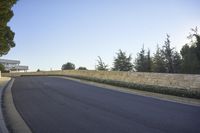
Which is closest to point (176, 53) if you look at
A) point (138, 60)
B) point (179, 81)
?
point (138, 60)

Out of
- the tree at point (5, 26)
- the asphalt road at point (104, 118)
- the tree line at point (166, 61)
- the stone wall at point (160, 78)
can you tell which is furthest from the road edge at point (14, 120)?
the tree line at point (166, 61)

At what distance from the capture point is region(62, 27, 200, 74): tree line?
61250mm

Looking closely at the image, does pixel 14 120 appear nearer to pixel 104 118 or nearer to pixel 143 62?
pixel 104 118

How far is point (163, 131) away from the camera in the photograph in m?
9.52

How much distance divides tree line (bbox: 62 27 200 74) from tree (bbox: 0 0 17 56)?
33010 millimetres

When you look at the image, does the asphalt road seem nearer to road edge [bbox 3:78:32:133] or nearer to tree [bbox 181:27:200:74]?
road edge [bbox 3:78:32:133]

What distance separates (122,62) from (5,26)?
4443 centimetres

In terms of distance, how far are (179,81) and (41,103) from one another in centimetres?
1088

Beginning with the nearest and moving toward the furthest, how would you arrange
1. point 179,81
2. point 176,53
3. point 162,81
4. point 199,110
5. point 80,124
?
point 80,124
point 199,110
point 179,81
point 162,81
point 176,53

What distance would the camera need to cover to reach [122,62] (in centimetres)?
7681

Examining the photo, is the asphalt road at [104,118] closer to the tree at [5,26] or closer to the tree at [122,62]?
the tree at [5,26]

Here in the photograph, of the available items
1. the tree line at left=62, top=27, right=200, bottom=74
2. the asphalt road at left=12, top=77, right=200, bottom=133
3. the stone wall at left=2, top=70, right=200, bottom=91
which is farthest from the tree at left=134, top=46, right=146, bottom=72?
the asphalt road at left=12, top=77, right=200, bottom=133

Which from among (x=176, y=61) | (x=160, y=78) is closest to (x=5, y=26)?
(x=160, y=78)

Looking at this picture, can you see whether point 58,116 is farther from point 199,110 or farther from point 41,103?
point 199,110
